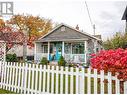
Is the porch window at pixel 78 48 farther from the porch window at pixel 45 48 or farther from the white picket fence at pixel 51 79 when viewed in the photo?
the white picket fence at pixel 51 79

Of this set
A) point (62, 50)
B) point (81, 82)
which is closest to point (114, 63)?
point (81, 82)

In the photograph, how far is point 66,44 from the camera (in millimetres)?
28828

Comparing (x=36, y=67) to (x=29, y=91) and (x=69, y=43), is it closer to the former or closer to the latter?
(x=29, y=91)

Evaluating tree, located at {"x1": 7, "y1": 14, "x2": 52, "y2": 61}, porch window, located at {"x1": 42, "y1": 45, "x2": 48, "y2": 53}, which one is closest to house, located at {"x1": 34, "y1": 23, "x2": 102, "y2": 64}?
porch window, located at {"x1": 42, "y1": 45, "x2": 48, "y2": 53}

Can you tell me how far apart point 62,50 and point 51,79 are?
20.4m

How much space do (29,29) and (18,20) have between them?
2.55 m

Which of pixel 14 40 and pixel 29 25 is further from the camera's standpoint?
pixel 29 25

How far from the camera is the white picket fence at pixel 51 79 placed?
6242 millimetres

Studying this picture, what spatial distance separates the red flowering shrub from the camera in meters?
5.28

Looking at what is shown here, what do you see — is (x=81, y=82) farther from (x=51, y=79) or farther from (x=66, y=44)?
(x=66, y=44)

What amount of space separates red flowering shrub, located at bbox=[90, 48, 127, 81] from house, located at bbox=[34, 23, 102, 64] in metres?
19.8

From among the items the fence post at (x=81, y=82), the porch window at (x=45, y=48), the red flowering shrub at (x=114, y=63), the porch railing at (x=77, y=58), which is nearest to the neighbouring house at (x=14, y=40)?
the porch window at (x=45, y=48)

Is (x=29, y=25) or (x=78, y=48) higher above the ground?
(x=29, y=25)

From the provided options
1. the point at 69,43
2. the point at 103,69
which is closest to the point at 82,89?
the point at 103,69
